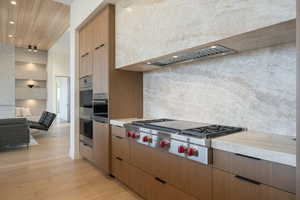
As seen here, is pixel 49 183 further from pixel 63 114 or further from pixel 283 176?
pixel 63 114

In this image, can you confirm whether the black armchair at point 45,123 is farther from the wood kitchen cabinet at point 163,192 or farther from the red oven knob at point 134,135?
the wood kitchen cabinet at point 163,192

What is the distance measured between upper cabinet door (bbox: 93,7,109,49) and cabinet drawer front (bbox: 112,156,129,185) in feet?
5.46

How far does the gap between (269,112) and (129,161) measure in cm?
154

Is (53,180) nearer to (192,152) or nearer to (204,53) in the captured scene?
(192,152)

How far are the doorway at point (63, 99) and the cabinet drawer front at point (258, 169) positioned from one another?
9.37 meters

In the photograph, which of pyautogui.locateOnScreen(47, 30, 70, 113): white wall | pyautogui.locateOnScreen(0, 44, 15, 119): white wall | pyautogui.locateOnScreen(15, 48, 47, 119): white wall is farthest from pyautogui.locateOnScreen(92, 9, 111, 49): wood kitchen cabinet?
pyautogui.locateOnScreen(15, 48, 47, 119): white wall

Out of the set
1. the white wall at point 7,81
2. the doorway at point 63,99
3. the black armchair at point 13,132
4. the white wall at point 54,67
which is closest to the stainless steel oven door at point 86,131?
the black armchair at point 13,132

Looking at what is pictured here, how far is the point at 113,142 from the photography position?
2551 mm

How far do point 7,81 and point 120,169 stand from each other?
730 centimetres

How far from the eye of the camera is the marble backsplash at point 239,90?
4.91 feet

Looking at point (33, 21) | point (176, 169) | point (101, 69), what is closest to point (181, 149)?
point (176, 169)

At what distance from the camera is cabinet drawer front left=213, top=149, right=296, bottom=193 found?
3.26 feet

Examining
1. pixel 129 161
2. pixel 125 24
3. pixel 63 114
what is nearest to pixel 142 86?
pixel 125 24

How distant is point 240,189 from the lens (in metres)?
1.18
